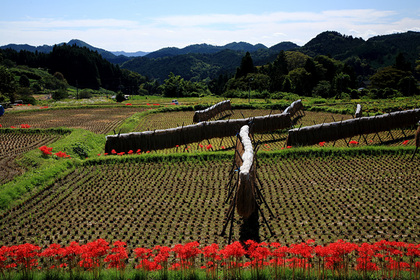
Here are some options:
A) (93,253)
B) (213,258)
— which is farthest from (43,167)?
(213,258)

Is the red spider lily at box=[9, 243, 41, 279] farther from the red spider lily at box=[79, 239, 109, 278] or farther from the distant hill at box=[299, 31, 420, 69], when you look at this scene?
the distant hill at box=[299, 31, 420, 69]

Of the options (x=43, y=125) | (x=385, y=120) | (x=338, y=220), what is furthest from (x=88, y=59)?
(x=338, y=220)

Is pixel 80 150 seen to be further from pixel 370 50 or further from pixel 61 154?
pixel 370 50

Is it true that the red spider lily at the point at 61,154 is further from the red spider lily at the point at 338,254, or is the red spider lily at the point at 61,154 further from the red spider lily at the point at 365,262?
the red spider lily at the point at 365,262

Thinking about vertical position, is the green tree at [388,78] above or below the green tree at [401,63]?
below

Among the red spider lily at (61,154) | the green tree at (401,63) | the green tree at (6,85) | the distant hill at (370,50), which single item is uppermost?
the distant hill at (370,50)

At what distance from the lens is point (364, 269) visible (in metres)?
7.73

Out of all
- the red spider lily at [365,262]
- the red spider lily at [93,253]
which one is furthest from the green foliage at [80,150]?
the red spider lily at [365,262]

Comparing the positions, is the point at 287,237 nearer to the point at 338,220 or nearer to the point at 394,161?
the point at 338,220

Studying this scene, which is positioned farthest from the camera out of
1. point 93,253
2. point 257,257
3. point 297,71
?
point 297,71

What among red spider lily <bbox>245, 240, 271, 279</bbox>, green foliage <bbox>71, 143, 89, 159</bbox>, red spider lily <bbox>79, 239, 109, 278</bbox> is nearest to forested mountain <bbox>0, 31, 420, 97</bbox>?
green foliage <bbox>71, 143, 89, 159</bbox>

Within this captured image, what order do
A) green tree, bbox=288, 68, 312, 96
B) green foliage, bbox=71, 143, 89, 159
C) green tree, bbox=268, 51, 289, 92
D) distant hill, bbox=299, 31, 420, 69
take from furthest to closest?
1. distant hill, bbox=299, 31, 420, 69
2. green tree, bbox=268, 51, 289, 92
3. green tree, bbox=288, 68, 312, 96
4. green foliage, bbox=71, 143, 89, 159

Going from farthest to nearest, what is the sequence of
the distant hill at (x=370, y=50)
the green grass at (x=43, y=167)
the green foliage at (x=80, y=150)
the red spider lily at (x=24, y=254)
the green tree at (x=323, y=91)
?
the distant hill at (x=370, y=50) < the green tree at (x=323, y=91) < the green foliage at (x=80, y=150) < the green grass at (x=43, y=167) < the red spider lily at (x=24, y=254)

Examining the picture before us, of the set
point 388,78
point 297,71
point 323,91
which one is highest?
point 297,71
